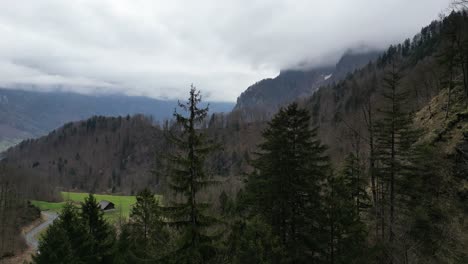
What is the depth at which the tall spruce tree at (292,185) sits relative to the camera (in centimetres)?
2205

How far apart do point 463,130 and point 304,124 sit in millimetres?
18562

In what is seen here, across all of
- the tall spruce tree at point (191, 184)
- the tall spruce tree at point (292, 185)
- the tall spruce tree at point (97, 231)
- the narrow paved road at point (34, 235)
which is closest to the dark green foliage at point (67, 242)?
the tall spruce tree at point (97, 231)

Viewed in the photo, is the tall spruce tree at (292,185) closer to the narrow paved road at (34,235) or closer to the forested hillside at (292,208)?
the forested hillside at (292,208)

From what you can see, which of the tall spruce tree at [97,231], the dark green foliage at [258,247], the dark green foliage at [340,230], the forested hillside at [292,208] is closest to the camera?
the forested hillside at [292,208]

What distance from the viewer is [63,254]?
20.6m

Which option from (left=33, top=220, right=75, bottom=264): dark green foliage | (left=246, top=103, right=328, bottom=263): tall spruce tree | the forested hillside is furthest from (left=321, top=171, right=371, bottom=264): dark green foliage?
(left=33, top=220, right=75, bottom=264): dark green foliage

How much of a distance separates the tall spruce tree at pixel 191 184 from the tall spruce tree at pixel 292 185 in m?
7.12

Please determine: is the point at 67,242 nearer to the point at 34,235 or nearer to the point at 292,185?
the point at 292,185

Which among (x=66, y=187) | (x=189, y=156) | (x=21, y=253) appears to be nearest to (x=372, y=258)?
(x=189, y=156)

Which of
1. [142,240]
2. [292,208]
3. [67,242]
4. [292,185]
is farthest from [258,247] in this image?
[142,240]

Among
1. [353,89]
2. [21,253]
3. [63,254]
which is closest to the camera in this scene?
[63,254]

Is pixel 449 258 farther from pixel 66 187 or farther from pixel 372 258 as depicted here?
pixel 66 187

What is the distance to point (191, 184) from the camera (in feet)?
51.3

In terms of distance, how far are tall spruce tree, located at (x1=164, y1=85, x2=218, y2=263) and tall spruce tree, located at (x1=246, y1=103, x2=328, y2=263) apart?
7124 millimetres
